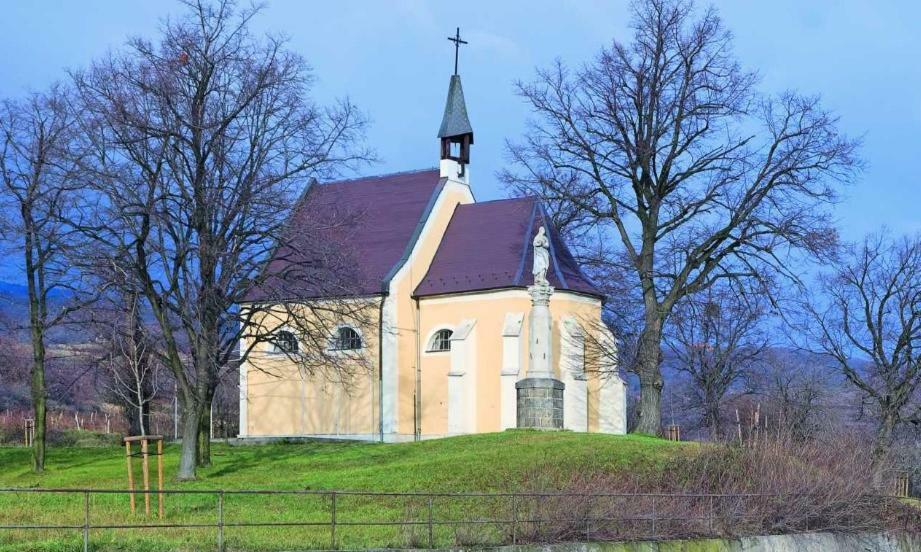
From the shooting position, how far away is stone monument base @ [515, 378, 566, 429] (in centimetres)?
3403

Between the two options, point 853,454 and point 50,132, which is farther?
point 50,132

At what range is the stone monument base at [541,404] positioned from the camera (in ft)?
112

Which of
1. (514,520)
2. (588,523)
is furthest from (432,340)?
(514,520)

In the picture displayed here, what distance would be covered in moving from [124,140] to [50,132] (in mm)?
5283

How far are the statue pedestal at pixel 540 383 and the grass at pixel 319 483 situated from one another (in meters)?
2.29

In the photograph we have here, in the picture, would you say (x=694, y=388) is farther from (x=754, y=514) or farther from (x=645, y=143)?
(x=754, y=514)

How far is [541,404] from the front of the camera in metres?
34.1

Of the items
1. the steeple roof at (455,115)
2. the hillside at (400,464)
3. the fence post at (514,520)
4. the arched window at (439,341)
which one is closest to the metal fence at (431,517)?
the fence post at (514,520)

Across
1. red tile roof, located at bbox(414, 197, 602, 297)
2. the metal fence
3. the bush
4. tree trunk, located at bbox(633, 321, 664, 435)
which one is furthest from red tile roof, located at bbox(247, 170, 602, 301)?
the metal fence

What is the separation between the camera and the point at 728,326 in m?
54.1

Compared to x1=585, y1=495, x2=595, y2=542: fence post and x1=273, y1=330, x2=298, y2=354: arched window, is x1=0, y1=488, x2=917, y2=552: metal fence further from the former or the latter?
x1=273, y1=330, x2=298, y2=354: arched window

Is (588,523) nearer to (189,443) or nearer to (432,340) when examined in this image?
(189,443)

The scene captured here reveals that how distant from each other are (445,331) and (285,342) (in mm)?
11620

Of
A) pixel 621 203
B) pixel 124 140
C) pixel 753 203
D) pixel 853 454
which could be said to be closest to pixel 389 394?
pixel 621 203
